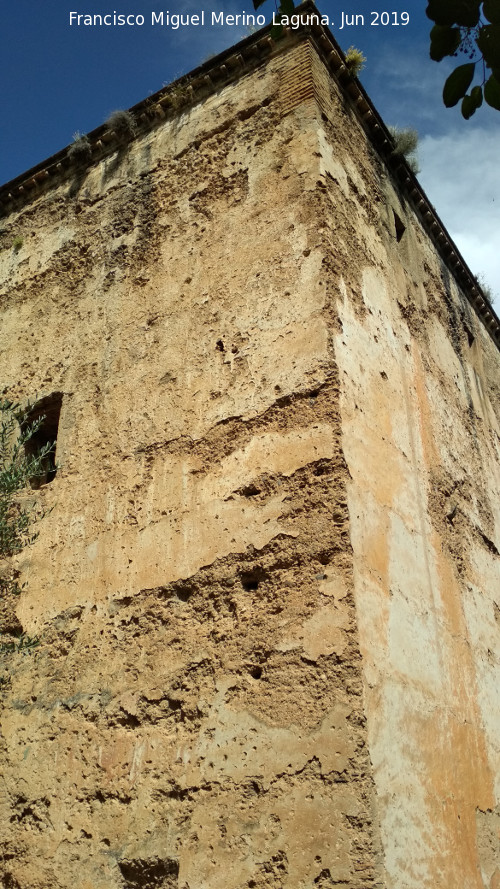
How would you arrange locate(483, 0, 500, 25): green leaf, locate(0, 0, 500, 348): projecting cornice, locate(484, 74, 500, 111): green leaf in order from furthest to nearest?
locate(0, 0, 500, 348): projecting cornice → locate(484, 74, 500, 111): green leaf → locate(483, 0, 500, 25): green leaf

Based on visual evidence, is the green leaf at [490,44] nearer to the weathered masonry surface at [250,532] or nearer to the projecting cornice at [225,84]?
the weathered masonry surface at [250,532]

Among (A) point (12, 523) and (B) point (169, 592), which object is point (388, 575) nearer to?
(B) point (169, 592)

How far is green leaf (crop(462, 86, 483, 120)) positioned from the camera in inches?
86.7

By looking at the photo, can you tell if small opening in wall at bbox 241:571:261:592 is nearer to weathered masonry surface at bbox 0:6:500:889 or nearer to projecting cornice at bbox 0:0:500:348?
weathered masonry surface at bbox 0:6:500:889

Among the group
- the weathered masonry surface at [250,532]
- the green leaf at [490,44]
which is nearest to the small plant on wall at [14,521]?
the weathered masonry surface at [250,532]

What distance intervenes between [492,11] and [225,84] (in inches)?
144

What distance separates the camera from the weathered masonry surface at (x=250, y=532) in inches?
123

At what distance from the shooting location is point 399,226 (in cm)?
581

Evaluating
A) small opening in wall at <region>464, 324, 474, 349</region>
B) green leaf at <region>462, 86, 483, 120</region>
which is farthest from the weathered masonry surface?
green leaf at <region>462, 86, 483, 120</region>

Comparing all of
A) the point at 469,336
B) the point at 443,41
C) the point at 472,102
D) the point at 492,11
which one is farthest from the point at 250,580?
the point at 469,336

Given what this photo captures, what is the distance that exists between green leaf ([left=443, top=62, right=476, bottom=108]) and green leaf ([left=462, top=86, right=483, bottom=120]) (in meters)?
0.07

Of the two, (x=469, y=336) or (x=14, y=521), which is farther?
(x=469, y=336)

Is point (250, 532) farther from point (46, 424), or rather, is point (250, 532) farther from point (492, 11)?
point (492, 11)

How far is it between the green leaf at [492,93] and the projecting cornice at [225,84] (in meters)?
3.27
